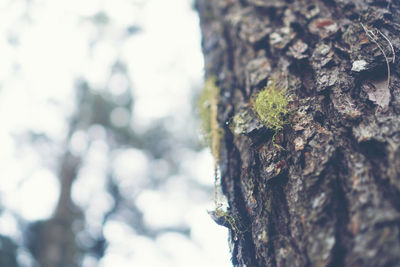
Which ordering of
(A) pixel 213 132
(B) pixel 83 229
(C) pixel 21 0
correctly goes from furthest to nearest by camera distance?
(B) pixel 83 229
(C) pixel 21 0
(A) pixel 213 132

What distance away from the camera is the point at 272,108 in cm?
120

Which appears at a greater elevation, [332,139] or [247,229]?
[332,139]

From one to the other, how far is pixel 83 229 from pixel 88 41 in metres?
5.73

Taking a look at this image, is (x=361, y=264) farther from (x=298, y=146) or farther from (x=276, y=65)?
(x=276, y=65)

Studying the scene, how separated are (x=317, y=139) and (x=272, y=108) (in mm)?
240

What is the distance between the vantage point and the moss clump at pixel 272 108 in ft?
3.83

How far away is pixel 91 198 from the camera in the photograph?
866 centimetres

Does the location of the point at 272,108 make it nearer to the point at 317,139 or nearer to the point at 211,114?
the point at 317,139

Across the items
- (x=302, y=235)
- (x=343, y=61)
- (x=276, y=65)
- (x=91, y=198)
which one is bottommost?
(x=302, y=235)

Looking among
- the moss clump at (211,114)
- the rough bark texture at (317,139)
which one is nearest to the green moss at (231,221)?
the rough bark texture at (317,139)

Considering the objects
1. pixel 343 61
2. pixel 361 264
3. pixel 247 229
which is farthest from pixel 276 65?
pixel 361 264

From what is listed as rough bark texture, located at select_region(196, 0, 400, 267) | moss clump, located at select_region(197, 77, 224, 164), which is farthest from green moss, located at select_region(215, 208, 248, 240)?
moss clump, located at select_region(197, 77, 224, 164)

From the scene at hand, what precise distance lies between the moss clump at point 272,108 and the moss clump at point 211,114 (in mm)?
313

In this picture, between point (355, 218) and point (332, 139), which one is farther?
point (332, 139)
